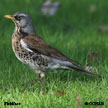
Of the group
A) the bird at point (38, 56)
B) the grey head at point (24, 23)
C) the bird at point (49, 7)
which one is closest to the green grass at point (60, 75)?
the bird at point (38, 56)

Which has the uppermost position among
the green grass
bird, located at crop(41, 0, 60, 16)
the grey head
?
bird, located at crop(41, 0, 60, 16)

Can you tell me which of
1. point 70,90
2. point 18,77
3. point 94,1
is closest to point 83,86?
point 70,90

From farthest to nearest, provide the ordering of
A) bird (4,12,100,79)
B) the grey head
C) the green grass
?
the grey head, bird (4,12,100,79), the green grass

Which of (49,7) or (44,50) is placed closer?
(44,50)

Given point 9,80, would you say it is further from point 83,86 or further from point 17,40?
point 83,86

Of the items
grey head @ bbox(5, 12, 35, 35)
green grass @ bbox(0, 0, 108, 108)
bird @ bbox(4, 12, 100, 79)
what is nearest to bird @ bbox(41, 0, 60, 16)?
green grass @ bbox(0, 0, 108, 108)

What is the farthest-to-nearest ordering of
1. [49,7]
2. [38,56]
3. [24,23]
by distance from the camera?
[49,7], [24,23], [38,56]

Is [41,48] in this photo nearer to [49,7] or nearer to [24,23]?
[24,23]

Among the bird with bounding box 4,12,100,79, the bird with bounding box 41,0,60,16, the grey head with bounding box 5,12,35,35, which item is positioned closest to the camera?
the bird with bounding box 4,12,100,79

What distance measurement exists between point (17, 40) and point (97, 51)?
8.03 feet

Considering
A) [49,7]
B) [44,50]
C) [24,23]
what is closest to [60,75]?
[44,50]

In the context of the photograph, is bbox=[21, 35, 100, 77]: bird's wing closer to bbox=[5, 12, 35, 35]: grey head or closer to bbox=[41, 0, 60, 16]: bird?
bbox=[5, 12, 35, 35]: grey head

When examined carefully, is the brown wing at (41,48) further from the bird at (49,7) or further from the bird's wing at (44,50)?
the bird at (49,7)

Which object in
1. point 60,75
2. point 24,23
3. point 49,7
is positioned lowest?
point 60,75
